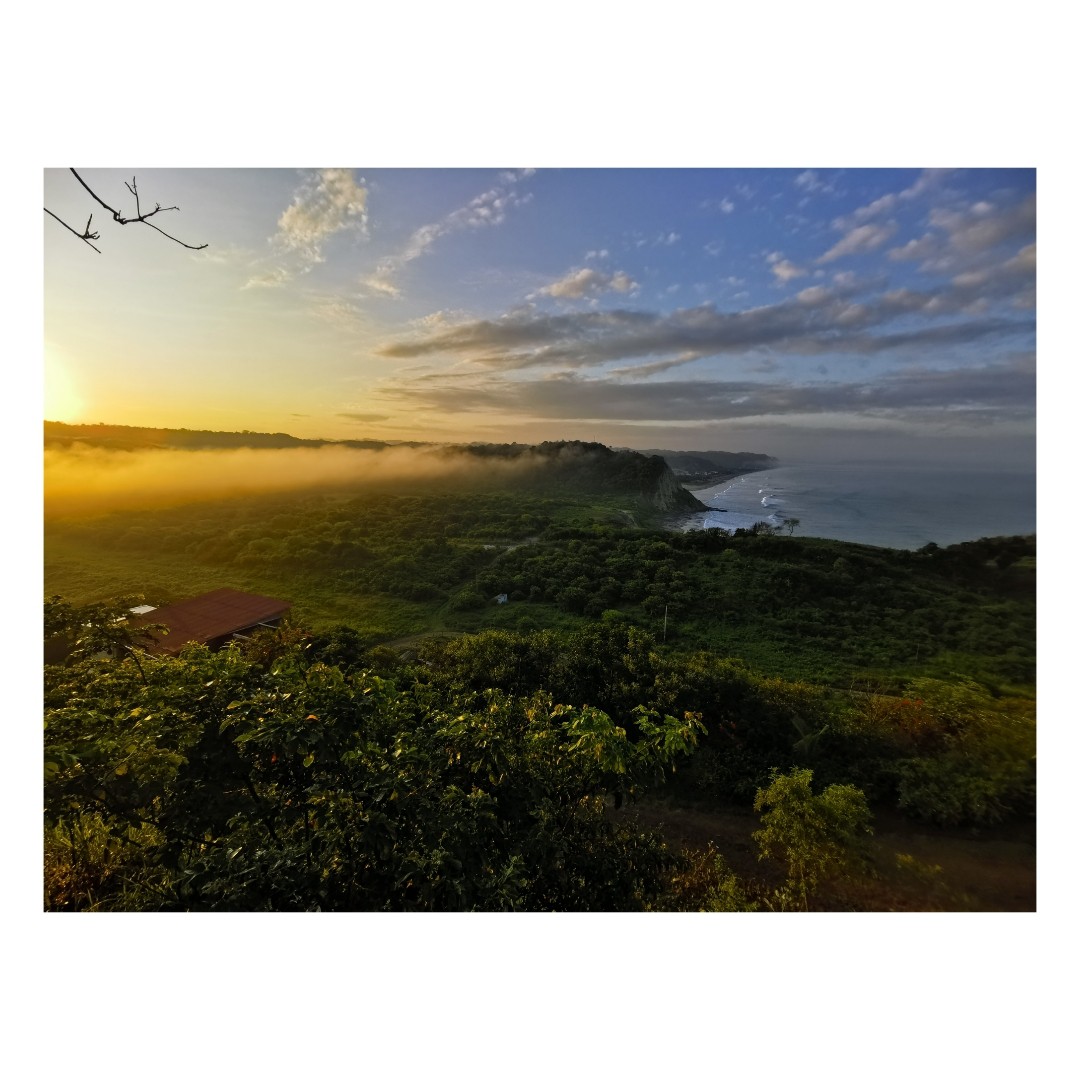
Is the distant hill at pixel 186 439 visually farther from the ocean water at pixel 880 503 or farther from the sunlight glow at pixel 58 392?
the ocean water at pixel 880 503

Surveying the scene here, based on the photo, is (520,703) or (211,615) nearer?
(520,703)

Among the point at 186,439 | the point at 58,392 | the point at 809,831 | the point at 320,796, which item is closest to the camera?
the point at 320,796

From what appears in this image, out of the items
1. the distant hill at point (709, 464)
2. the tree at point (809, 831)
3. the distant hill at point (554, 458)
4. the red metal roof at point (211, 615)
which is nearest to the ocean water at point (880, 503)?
the distant hill at point (709, 464)

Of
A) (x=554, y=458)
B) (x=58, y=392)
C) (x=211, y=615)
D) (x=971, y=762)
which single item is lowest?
(x=971, y=762)

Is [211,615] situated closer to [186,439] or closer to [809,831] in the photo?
[186,439]

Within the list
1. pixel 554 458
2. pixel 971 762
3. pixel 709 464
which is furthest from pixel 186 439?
pixel 971 762

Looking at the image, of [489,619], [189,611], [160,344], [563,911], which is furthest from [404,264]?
[563,911]

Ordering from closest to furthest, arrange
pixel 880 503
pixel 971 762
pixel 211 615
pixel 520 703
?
pixel 520 703 < pixel 971 762 < pixel 211 615 < pixel 880 503
